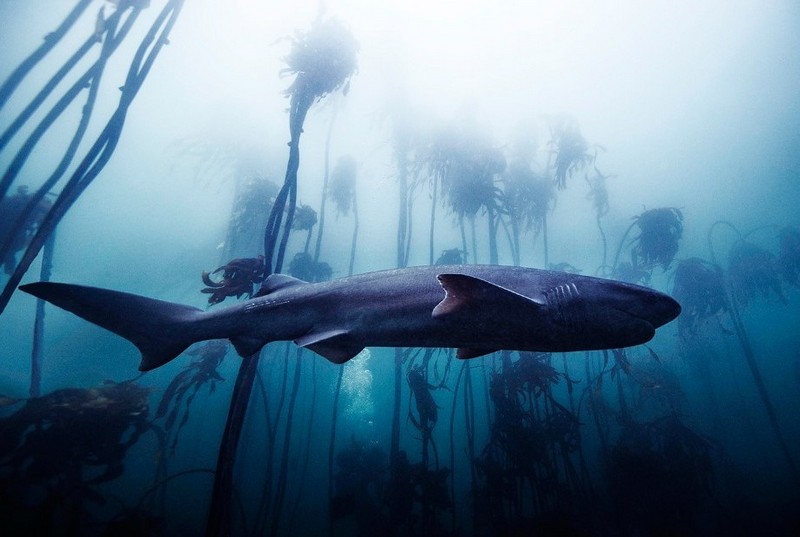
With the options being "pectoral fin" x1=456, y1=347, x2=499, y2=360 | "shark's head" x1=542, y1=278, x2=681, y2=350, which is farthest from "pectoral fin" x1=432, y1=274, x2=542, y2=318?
"pectoral fin" x1=456, y1=347, x2=499, y2=360

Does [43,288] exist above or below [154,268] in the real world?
below

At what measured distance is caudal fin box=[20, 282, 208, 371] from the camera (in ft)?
7.42

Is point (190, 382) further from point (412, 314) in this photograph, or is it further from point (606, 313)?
point (606, 313)

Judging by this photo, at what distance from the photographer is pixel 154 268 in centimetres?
4781

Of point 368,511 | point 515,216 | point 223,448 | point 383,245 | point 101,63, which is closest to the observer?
point 223,448

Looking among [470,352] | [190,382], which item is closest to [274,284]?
[470,352]

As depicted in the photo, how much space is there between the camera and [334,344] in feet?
7.43

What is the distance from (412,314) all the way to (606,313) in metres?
1.22

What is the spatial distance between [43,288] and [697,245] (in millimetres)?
75190

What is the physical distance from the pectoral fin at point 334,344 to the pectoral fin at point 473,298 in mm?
701

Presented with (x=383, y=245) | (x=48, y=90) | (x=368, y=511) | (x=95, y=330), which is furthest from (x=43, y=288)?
(x=95, y=330)

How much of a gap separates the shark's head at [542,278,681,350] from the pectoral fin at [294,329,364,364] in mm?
1360

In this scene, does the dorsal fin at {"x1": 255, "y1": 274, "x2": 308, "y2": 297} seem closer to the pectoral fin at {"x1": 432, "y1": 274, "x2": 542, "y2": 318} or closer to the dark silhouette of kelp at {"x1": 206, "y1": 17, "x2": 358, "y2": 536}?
the pectoral fin at {"x1": 432, "y1": 274, "x2": 542, "y2": 318}

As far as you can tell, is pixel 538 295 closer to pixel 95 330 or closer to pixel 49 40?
pixel 49 40
